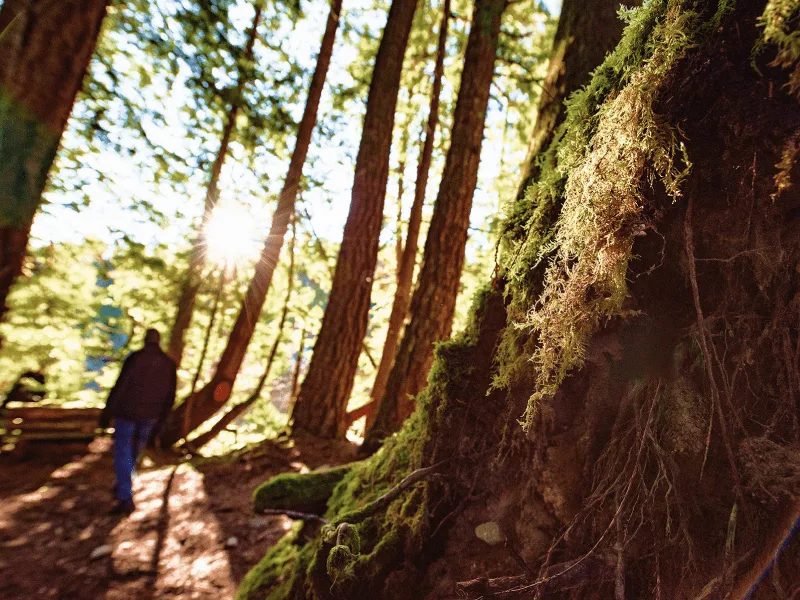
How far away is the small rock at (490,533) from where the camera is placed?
1.82 metres

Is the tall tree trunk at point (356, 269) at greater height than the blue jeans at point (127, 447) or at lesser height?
greater

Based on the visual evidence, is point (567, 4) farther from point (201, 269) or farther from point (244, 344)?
point (201, 269)

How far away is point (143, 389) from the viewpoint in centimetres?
543

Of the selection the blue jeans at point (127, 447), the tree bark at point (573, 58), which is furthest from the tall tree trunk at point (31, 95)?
the tree bark at point (573, 58)

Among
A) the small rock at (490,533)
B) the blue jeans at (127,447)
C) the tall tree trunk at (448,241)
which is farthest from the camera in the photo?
→ the tall tree trunk at (448,241)

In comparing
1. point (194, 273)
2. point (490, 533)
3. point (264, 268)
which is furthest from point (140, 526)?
point (194, 273)

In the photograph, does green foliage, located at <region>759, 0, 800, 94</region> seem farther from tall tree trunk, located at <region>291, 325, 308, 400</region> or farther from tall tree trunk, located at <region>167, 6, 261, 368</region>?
tall tree trunk, located at <region>167, 6, 261, 368</region>

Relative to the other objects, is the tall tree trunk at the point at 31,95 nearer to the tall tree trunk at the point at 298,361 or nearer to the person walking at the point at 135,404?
the person walking at the point at 135,404

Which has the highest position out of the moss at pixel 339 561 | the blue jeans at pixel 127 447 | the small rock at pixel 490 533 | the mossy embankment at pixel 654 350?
the mossy embankment at pixel 654 350

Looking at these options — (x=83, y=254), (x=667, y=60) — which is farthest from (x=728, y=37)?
(x=83, y=254)

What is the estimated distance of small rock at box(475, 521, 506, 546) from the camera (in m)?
1.82

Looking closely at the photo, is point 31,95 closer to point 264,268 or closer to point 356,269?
point 356,269

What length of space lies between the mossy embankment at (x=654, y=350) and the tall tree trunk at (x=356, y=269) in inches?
186

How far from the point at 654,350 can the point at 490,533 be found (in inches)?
43.2
